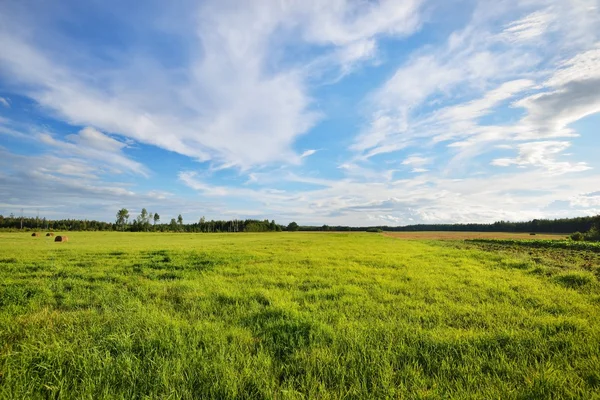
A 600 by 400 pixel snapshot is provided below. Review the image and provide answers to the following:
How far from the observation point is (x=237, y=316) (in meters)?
6.12

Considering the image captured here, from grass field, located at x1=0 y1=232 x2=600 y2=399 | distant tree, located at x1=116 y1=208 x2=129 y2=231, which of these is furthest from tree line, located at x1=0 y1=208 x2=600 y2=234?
grass field, located at x1=0 y1=232 x2=600 y2=399

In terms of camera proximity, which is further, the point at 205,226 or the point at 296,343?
the point at 205,226

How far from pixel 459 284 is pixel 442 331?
565cm

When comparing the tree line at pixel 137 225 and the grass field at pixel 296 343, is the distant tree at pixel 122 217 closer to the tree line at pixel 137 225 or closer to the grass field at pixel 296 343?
the tree line at pixel 137 225

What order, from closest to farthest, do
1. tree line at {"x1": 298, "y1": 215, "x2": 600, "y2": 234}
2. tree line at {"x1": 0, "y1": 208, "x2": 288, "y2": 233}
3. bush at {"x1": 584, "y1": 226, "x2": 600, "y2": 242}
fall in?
bush at {"x1": 584, "y1": 226, "x2": 600, "y2": 242} < tree line at {"x1": 298, "y1": 215, "x2": 600, "y2": 234} < tree line at {"x1": 0, "y1": 208, "x2": 288, "y2": 233}

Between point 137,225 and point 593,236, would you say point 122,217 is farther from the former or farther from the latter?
point 593,236

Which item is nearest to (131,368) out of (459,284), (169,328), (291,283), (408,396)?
(169,328)

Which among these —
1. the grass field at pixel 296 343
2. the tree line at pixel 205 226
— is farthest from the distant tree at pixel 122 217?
the grass field at pixel 296 343

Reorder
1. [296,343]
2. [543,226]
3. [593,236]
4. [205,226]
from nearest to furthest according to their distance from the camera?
[296,343]
[593,236]
[543,226]
[205,226]

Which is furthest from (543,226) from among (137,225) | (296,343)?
(137,225)

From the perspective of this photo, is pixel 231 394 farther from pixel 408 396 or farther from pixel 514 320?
pixel 514 320

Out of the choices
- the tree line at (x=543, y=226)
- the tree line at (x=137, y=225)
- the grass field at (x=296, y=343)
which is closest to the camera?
the grass field at (x=296, y=343)

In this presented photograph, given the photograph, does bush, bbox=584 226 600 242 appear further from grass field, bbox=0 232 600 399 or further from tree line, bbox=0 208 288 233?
tree line, bbox=0 208 288 233

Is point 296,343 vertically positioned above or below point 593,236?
Result: below
